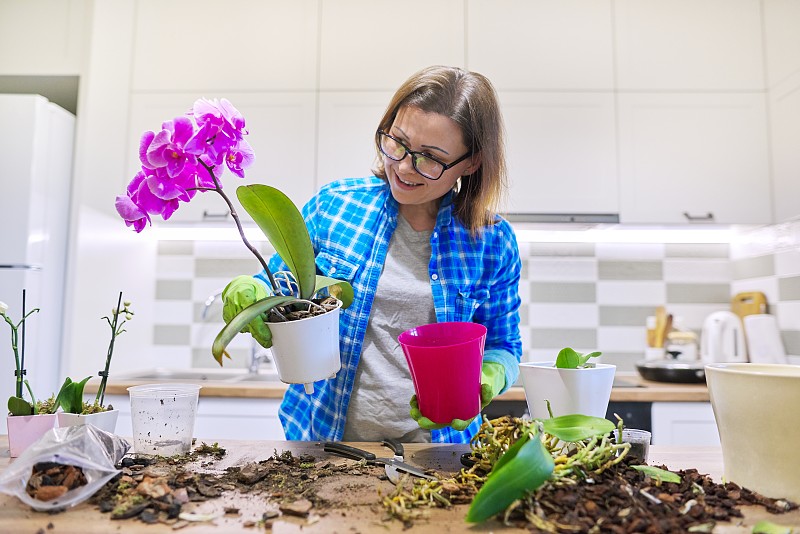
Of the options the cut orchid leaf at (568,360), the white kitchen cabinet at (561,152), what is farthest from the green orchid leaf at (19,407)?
the white kitchen cabinet at (561,152)

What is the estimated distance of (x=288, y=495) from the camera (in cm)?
70

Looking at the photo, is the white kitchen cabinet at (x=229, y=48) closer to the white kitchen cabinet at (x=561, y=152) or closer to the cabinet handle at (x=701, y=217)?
the white kitchen cabinet at (x=561, y=152)

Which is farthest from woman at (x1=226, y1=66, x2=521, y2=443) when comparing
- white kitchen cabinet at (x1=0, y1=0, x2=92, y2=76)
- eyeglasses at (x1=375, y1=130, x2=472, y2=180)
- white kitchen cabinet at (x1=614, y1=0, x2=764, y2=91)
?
white kitchen cabinet at (x1=0, y1=0, x2=92, y2=76)

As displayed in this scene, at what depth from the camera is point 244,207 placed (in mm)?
827

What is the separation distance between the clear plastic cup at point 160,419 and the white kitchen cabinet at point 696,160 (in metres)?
1.93

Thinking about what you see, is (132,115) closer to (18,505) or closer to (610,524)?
(18,505)

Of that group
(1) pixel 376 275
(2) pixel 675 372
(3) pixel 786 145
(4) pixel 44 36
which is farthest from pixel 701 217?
(4) pixel 44 36

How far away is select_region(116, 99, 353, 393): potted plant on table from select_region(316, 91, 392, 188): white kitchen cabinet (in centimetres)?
149

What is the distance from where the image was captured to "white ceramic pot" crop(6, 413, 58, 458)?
873mm

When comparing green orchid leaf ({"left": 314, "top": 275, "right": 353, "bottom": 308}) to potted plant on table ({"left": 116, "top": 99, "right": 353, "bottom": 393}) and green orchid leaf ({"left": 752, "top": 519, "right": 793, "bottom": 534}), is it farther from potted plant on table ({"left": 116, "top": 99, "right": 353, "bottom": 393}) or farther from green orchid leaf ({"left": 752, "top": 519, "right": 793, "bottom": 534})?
green orchid leaf ({"left": 752, "top": 519, "right": 793, "bottom": 534})

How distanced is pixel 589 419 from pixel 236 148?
613 millimetres

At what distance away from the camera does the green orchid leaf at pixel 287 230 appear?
0.84 metres

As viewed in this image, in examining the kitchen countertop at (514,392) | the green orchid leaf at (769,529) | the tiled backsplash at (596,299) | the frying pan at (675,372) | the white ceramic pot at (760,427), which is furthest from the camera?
the tiled backsplash at (596,299)

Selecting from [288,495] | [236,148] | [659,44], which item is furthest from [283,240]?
[659,44]
